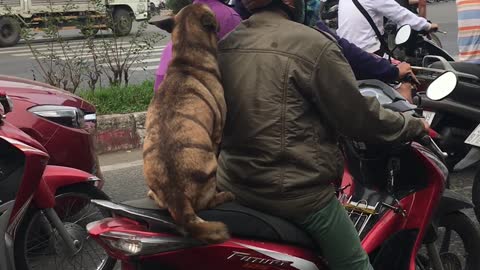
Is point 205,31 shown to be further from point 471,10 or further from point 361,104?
point 471,10

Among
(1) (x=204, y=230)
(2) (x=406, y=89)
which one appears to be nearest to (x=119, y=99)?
(2) (x=406, y=89)

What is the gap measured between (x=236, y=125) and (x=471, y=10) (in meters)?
3.03

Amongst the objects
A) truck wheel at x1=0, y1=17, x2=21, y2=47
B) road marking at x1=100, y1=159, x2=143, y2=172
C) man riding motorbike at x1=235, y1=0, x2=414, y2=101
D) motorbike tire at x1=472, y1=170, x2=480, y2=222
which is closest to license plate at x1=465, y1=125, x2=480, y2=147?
motorbike tire at x1=472, y1=170, x2=480, y2=222

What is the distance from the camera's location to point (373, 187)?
2846mm

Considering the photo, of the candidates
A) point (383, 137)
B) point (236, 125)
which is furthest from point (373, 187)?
point (236, 125)

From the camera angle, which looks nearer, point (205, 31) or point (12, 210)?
point (205, 31)

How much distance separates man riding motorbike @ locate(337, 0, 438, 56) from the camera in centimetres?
525

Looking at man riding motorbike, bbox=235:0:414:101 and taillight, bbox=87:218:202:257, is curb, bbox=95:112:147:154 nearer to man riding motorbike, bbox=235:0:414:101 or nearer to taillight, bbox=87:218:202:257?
man riding motorbike, bbox=235:0:414:101

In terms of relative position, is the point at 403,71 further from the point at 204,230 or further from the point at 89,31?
the point at 89,31

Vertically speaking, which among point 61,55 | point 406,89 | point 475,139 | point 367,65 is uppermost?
point 367,65

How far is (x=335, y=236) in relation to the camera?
230cm

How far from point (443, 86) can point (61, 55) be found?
6.44 m

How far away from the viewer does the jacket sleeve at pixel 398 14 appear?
5.24 m

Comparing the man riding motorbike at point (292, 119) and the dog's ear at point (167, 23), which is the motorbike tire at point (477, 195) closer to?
the man riding motorbike at point (292, 119)
